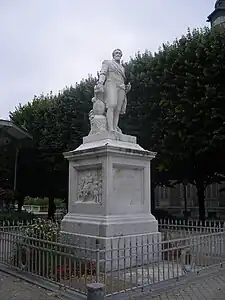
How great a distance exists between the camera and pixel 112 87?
9516 mm

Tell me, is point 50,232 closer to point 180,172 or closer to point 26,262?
point 26,262

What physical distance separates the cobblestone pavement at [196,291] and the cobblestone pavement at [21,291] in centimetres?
152

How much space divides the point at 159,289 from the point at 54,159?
1602cm

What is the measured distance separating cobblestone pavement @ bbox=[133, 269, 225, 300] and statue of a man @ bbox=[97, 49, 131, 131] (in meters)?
4.22

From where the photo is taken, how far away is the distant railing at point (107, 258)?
6.29 meters

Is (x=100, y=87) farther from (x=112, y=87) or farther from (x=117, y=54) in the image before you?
(x=117, y=54)

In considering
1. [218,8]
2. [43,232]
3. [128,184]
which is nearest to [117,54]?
[128,184]

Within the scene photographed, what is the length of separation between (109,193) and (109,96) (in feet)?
8.48

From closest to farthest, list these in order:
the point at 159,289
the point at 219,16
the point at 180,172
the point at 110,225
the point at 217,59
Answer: the point at 159,289
the point at 110,225
the point at 217,59
the point at 180,172
the point at 219,16

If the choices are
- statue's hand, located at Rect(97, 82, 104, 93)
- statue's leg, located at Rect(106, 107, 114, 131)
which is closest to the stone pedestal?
statue's leg, located at Rect(106, 107, 114, 131)

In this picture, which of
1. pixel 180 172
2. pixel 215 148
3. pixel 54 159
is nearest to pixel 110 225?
pixel 215 148

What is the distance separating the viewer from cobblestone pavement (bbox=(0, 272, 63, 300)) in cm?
610

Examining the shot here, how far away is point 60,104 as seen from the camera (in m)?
21.9

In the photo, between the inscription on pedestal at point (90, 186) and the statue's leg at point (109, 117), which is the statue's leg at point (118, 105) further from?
the inscription on pedestal at point (90, 186)
